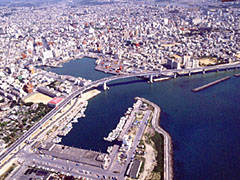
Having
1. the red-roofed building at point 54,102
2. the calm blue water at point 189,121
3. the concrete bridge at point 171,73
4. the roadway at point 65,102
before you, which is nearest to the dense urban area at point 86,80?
the red-roofed building at point 54,102

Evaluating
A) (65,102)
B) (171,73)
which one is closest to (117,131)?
(65,102)

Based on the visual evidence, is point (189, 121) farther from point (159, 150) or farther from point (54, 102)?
point (54, 102)

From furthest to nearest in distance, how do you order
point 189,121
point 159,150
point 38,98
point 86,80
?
point 86,80, point 38,98, point 189,121, point 159,150

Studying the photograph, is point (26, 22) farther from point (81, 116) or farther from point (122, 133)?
point (122, 133)

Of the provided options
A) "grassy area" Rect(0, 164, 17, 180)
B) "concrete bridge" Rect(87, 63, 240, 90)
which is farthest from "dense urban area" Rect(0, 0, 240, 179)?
"concrete bridge" Rect(87, 63, 240, 90)

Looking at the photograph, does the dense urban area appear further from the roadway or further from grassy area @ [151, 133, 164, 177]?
the roadway

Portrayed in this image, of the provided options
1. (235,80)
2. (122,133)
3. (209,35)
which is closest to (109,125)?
(122,133)
